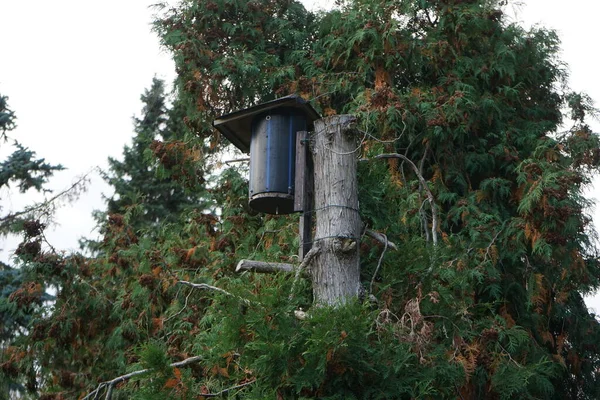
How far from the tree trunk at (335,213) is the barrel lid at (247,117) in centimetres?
26

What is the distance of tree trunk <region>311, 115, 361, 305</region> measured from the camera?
4398 mm

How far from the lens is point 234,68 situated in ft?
31.1

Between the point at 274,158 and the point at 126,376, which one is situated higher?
the point at 274,158

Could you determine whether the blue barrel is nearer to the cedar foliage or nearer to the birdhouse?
the birdhouse

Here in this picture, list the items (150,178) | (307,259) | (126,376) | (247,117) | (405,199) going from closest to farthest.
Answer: (307,259)
(126,376)
(247,117)
(405,199)
(150,178)

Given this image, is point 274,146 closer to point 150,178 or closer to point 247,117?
point 247,117

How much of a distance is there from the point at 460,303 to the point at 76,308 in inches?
172

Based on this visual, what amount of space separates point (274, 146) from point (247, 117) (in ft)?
1.10

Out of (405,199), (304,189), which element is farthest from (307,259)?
(405,199)

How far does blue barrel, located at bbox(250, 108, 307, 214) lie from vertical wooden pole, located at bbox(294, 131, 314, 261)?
3.7 inches

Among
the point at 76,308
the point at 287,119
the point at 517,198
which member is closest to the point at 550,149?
the point at 517,198

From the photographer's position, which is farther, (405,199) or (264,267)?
(405,199)

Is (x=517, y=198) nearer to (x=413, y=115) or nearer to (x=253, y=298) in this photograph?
(x=413, y=115)

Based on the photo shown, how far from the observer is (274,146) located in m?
4.91
